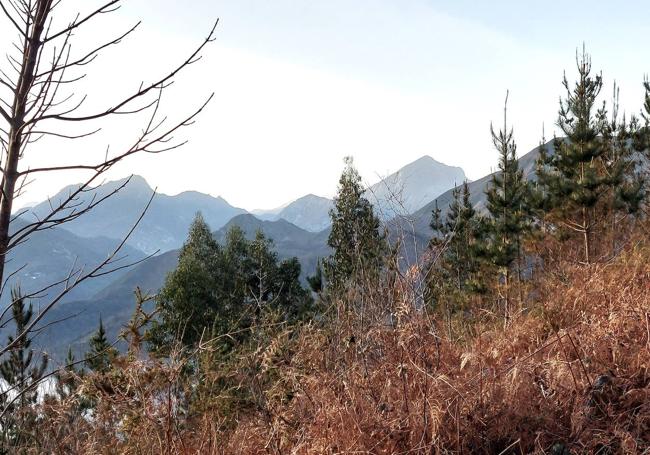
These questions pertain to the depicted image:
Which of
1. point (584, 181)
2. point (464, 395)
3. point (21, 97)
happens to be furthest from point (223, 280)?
point (21, 97)

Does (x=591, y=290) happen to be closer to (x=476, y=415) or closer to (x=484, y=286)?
(x=476, y=415)

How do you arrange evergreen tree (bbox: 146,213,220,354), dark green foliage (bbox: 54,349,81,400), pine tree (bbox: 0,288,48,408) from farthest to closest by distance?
evergreen tree (bbox: 146,213,220,354)
dark green foliage (bbox: 54,349,81,400)
pine tree (bbox: 0,288,48,408)

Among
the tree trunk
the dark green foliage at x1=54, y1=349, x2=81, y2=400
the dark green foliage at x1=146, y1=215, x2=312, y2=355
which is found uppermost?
the tree trunk

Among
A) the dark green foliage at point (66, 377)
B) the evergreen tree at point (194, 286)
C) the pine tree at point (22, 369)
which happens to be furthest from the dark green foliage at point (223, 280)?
the dark green foliage at point (66, 377)

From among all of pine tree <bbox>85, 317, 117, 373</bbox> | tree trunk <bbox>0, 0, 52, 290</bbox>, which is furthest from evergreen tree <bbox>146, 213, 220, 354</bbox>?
tree trunk <bbox>0, 0, 52, 290</bbox>

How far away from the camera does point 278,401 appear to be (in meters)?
3.80

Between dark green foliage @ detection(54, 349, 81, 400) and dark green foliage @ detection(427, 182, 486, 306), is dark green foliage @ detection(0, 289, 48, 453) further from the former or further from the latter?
dark green foliage @ detection(427, 182, 486, 306)

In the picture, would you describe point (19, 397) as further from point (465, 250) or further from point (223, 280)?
point (223, 280)

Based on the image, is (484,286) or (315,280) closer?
(484,286)

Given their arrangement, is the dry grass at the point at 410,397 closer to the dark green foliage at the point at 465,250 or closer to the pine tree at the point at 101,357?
the pine tree at the point at 101,357

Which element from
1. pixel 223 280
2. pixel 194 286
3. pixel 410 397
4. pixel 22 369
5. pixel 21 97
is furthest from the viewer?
pixel 223 280

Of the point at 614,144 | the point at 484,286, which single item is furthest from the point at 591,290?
the point at 614,144

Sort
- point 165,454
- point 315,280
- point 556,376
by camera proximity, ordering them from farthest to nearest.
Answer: point 315,280 → point 556,376 → point 165,454

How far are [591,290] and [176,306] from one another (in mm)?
28801
